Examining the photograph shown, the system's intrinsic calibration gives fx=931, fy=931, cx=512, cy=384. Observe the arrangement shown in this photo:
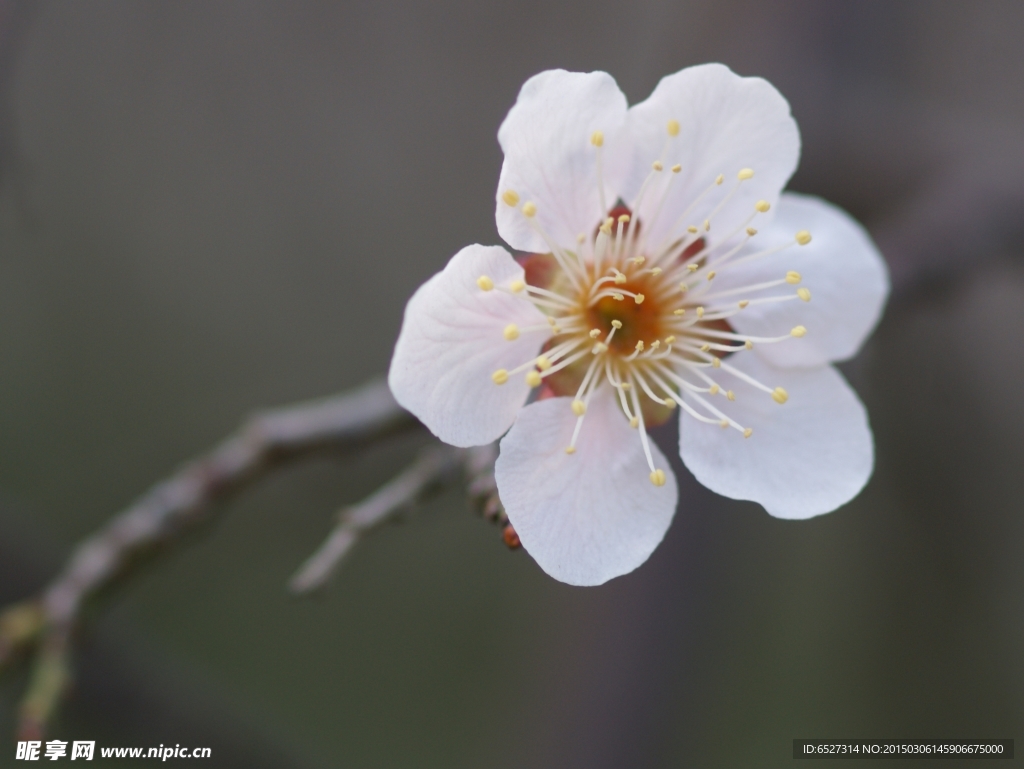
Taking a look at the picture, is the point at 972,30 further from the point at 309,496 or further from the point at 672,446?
the point at 309,496

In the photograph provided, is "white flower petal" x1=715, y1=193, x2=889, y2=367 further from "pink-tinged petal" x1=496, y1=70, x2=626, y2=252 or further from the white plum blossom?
"pink-tinged petal" x1=496, y1=70, x2=626, y2=252

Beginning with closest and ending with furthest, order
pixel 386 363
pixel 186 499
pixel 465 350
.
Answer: pixel 465 350 → pixel 186 499 → pixel 386 363

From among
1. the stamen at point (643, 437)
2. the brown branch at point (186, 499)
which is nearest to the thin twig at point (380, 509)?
the brown branch at point (186, 499)

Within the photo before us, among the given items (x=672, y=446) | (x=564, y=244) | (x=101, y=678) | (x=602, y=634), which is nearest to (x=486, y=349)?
(x=564, y=244)

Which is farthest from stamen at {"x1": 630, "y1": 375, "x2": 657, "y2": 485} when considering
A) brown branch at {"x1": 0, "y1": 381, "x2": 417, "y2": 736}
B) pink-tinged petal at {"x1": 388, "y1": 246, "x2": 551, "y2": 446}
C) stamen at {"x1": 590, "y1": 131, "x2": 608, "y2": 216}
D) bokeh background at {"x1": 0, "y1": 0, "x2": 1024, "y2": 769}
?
bokeh background at {"x1": 0, "y1": 0, "x2": 1024, "y2": 769}

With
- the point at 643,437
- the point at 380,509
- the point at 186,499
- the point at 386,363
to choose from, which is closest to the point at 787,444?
the point at 643,437

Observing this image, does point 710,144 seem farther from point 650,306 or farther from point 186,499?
point 186,499
